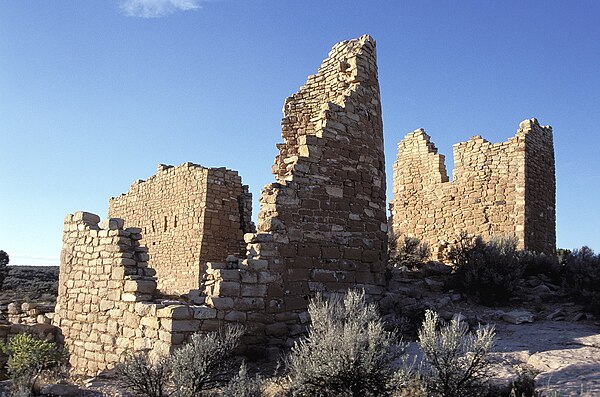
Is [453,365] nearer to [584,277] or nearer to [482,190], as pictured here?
[584,277]

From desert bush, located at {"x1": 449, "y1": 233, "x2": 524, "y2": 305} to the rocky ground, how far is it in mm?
263

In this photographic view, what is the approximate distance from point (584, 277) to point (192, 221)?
931 cm

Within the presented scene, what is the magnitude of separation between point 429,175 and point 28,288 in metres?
17.8

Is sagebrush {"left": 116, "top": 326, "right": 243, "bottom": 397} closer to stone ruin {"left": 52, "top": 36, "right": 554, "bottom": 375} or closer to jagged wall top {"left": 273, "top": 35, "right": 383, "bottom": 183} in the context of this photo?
stone ruin {"left": 52, "top": 36, "right": 554, "bottom": 375}

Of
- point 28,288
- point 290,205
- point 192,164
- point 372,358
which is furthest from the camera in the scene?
point 28,288

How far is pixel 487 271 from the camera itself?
34.7ft

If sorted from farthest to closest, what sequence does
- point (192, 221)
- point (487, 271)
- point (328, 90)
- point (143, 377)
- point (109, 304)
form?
1. point (192, 221)
2. point (328, 90)
3. point (487, 271)
4. point (109, 304)
5. point (143, 377)

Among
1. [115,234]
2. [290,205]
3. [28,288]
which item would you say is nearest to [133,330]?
→ [115,234]

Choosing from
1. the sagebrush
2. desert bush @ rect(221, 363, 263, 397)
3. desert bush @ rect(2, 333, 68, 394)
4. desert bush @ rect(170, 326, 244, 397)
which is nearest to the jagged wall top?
desert bush @ rect(170, 326, 244, 397)

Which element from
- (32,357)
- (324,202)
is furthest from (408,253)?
(32,357)

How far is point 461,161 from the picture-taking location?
50.2 feet

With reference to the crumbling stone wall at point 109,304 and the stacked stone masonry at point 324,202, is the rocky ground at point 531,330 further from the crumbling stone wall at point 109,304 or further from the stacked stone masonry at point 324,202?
the stacked stone masonry at point 324,202

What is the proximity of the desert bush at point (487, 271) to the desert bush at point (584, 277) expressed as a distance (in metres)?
0.96

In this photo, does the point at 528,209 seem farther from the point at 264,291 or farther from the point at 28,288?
the point at 28,288
